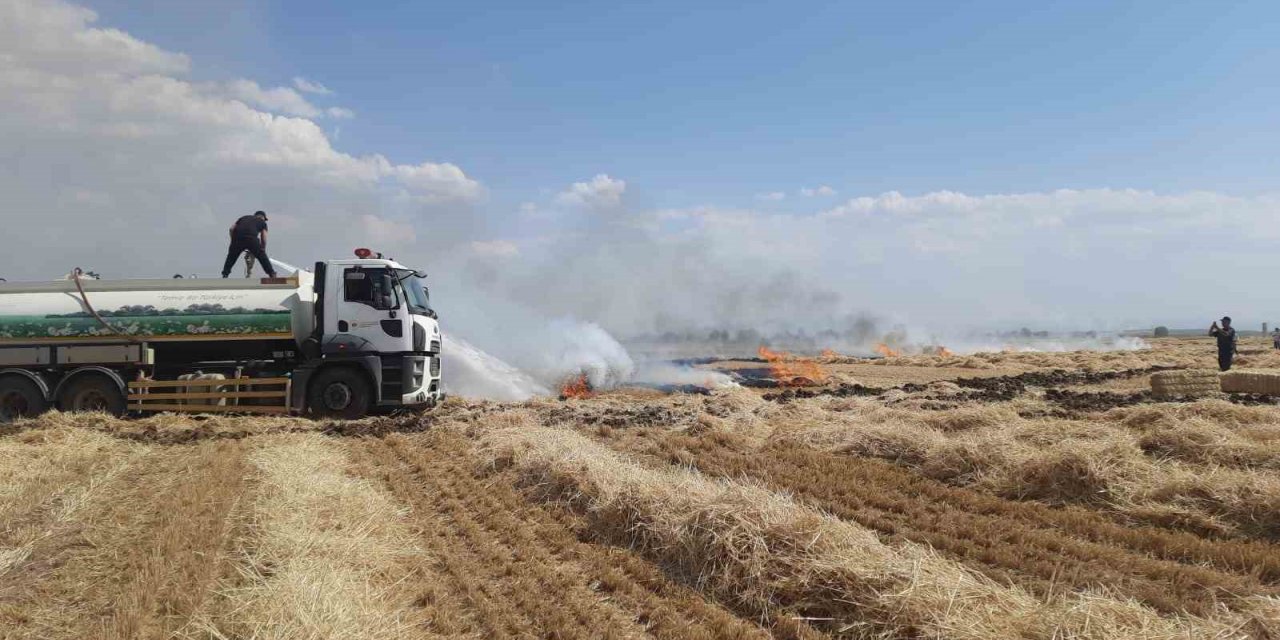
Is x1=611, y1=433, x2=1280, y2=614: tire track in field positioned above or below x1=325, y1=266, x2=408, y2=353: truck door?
below

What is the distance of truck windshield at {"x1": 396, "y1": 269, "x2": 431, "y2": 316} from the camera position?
16984 mm

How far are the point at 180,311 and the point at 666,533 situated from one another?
48.0 feet

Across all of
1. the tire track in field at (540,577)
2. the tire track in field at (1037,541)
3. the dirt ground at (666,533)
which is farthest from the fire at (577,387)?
the tire track in field at (540,577)

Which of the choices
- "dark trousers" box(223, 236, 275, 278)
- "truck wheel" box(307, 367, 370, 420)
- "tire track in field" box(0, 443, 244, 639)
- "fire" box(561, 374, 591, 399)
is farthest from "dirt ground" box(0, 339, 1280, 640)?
"fire" box(561, 374, 591, 399)

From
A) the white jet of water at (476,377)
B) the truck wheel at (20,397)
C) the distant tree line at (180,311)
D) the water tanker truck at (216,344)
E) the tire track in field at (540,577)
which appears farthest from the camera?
the white jet of water at (476,377)

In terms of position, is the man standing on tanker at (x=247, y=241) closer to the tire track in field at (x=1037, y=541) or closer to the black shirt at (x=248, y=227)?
the black shirt at (x=248, y=227)

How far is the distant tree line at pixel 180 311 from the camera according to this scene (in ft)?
54.0

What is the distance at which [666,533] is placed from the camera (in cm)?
691

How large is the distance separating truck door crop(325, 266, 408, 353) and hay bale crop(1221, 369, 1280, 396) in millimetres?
21382

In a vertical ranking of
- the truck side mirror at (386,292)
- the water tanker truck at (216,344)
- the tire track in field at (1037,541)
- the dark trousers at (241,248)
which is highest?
the dark trousers at (241,248)

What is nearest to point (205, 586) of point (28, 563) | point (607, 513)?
point (28, 563)

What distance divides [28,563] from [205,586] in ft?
7.31

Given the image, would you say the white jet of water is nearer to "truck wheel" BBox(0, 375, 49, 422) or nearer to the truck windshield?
the truck windshield

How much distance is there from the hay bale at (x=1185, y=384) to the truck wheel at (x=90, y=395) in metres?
25.3
